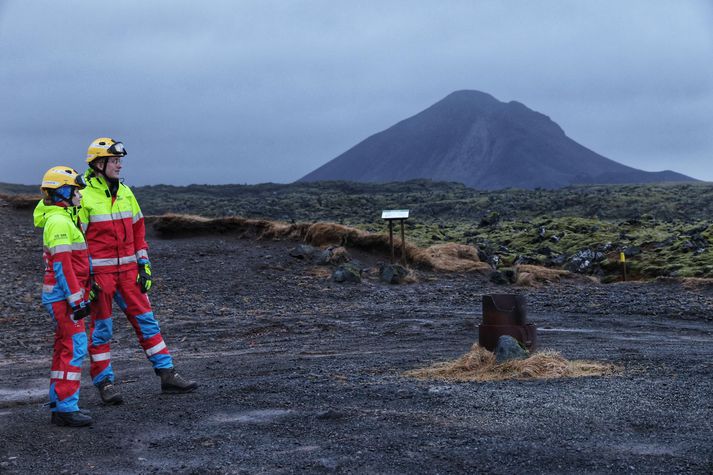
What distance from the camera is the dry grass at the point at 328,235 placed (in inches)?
833

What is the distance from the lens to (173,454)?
605 cm

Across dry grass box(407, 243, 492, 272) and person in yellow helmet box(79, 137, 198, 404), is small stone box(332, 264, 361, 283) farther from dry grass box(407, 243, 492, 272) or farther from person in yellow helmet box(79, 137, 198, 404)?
person in yellow helmet box(79, 137, 198, 404)

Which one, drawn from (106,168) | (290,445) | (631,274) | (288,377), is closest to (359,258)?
(631,274)

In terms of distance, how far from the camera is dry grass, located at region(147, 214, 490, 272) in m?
21.2

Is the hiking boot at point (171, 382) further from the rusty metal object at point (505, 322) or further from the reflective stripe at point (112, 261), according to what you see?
the rusty metal object at point (505, 322)

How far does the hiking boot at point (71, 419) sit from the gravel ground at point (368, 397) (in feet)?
0.36

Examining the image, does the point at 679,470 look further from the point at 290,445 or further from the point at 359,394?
the point at 359,394

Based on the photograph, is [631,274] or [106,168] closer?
[106,168]

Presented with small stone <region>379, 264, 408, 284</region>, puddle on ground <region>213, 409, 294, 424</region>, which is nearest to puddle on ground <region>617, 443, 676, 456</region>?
puddle on ground <region>213, 409, 294, 424</region>

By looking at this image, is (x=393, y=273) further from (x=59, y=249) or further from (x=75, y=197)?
(x=59, y=249)

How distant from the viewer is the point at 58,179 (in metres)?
Answer: 7.29

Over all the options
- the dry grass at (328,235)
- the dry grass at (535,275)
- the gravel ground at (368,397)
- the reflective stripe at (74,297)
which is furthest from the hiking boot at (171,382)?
the dry grass at (328,235)

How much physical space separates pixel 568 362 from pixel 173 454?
496cm

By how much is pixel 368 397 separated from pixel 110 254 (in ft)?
9.15
